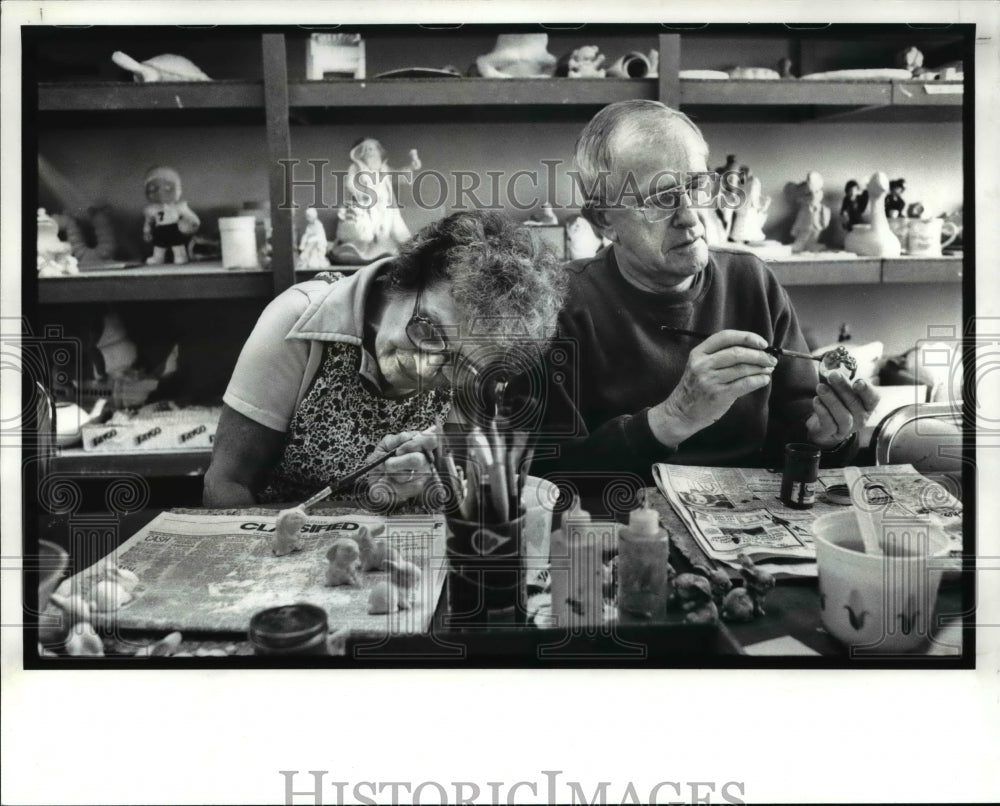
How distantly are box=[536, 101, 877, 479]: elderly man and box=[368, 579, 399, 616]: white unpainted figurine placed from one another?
38 centimetres

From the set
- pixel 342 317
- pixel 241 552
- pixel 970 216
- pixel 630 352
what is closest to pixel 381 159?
pixel 342 317

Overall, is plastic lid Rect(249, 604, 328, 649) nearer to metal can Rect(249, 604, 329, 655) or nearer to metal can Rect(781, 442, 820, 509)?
metal can Rect(249, 604, 329, 655)

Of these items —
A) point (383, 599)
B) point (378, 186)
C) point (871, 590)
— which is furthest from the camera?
point (378, 186)

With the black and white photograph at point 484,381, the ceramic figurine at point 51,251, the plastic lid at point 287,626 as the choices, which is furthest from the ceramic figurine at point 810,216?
the ceramic figurine at point 51,251

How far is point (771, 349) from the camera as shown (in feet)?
5.96

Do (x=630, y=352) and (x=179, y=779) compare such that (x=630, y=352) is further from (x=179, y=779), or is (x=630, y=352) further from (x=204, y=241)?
(x=179, y=779)

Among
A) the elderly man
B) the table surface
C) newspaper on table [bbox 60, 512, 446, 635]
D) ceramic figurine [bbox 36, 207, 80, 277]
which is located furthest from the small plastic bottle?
ceramic figurine [bbox 36, 207, 80, 277]

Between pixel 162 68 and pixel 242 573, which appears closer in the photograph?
pixel 242 573

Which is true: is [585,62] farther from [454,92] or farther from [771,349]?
[771,349]

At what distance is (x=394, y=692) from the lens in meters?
1.79

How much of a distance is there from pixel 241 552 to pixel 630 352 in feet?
2.87

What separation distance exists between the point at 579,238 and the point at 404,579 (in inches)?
29.9

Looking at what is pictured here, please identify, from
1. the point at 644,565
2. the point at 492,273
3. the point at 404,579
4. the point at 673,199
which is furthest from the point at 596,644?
the point at 673,199
